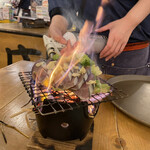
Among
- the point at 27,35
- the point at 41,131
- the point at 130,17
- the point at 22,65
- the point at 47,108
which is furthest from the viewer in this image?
the point at 27,35

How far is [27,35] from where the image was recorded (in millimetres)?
3461

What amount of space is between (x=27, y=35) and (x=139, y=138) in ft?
10.7

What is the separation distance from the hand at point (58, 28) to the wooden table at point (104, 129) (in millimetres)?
625

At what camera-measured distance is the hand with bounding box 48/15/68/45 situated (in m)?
1.33

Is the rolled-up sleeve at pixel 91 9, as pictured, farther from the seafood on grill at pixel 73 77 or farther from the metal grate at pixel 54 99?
the metal grate at pixel 54 99

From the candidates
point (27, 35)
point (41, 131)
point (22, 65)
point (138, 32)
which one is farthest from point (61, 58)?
point (27, 35)

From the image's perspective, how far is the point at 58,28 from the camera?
1533 millimetres

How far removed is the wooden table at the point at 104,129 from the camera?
89 centimetres

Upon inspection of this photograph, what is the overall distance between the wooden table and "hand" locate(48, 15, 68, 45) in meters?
0.62

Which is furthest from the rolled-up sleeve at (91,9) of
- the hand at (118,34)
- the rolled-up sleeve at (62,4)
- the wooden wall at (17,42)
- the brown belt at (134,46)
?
the wooden wall at (17,42)

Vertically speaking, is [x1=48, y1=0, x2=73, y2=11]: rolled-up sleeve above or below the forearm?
above

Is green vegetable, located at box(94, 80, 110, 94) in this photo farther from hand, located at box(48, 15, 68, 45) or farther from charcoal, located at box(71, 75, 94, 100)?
hand, located at box(48, 15, 68, 45)

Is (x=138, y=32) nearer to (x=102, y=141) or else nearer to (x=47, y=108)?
(x=102, y=141)

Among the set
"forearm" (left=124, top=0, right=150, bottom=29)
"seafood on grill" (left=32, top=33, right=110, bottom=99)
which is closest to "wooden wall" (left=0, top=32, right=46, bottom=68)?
"forearm" (left=124, top=0, right=150, bottom=29)
